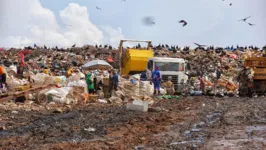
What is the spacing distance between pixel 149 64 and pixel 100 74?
3.64 m

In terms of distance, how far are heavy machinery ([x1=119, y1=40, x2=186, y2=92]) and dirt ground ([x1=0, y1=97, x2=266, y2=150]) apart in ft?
29.7

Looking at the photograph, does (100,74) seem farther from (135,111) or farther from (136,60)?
(135,111)

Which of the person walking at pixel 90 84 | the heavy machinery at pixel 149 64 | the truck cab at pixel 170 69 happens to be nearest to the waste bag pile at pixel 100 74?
the person walking at pixel 90 84

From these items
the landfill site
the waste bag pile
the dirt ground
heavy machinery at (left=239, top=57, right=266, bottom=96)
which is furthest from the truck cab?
the dirt ground

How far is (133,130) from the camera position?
806 centimetres

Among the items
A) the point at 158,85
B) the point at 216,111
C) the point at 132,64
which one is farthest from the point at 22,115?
the point at 132,64

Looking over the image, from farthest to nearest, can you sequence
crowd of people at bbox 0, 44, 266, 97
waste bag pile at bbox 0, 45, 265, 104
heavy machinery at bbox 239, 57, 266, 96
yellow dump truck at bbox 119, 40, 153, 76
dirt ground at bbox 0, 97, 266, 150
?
crowd of people at bbox 0, 44, 266, 97 < yellow dump truck at bbox 119, 40, 153, 76 < heavy machinery at bbox 239, 57, 266, 96 < waste bag pile at bbox 0, 45, 265, 104 < dirt ground at bbox 0, 97, 266, 150

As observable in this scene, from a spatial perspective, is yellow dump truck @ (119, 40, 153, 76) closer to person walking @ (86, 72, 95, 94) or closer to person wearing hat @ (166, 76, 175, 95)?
person wearing hat @ (166, 76, 175, 95)

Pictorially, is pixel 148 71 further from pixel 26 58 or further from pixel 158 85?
pixel 26 58

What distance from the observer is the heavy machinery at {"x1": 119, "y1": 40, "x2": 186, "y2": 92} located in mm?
20625

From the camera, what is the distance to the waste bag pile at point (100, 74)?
15.3 meters

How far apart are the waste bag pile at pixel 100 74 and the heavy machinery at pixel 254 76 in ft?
0.34

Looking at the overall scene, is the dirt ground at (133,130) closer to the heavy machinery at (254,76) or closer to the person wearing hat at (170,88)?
the heavy machinery at (254,76)

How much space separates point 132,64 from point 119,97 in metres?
7.49
